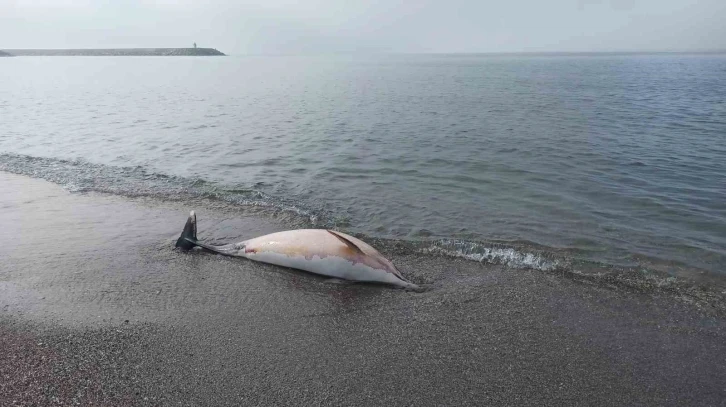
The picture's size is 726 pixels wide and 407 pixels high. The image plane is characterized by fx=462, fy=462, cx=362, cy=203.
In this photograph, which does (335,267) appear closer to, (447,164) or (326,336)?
(326,336)

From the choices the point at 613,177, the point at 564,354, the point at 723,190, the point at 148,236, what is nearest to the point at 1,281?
the point at 148,236

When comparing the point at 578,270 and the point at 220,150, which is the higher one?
the point at 220,150

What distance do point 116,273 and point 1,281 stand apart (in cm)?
153

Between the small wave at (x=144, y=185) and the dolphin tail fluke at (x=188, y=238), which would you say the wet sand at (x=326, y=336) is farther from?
the small wave at (x=144, y=185)

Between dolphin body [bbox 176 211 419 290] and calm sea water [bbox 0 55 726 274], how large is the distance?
2.08m

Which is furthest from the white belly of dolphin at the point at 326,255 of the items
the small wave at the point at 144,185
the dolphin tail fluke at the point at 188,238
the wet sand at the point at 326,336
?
the small wave at the point at 144,185

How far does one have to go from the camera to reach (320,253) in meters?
7.24

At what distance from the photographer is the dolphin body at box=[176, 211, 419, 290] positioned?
6.93 m

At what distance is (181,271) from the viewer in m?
7.24

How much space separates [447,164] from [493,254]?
285 inches

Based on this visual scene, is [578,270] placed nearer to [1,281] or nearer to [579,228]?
[579,228]

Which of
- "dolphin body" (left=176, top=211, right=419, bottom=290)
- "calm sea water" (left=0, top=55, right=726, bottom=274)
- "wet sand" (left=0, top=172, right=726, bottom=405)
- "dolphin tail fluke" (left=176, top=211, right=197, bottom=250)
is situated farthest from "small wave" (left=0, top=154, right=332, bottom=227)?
"wet sand" (left=0, top=172, right=726, bottom=405)

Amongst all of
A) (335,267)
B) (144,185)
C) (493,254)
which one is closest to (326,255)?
(335,267)

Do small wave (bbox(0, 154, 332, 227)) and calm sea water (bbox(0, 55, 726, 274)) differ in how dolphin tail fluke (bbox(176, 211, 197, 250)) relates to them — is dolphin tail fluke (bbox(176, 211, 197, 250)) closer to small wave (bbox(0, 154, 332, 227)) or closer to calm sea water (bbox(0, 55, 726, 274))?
small wave (bbox(0, 154, 332, 227))
